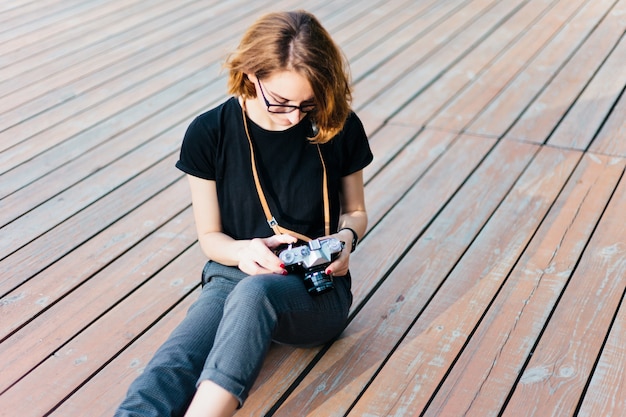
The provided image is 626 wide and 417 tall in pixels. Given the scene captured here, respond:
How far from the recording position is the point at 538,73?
11.5 ft

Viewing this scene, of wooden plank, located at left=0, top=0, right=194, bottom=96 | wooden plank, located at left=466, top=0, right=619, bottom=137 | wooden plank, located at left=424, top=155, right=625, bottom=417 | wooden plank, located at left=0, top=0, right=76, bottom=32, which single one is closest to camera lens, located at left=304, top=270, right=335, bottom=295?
wooden plank, located at left=424, top=155, right=625, bottom=417

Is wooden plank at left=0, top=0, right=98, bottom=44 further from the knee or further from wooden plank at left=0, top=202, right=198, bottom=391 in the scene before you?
the knee

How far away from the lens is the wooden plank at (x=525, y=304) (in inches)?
70.7

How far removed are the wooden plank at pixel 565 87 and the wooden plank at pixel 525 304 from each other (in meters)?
0.35

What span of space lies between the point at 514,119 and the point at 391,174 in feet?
2.22

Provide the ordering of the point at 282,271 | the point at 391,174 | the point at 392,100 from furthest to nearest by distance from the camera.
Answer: the point at 392,100
the point at 391,174
the point at 282,271

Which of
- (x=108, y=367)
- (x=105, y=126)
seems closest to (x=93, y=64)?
(x=105, y=126)

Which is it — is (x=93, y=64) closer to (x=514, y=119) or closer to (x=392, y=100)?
(x=392, y=100)

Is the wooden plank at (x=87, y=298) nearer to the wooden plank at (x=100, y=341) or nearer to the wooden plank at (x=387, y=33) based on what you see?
the wooden plank at (x=100, y=341)

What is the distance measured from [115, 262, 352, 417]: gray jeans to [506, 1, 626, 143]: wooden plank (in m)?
1.48

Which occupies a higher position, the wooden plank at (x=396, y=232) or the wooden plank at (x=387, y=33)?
the wooden plank at (x=387, y=33)

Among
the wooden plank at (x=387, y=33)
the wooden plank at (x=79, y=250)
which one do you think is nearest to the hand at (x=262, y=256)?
the wooden plank at (x=79, y=250)

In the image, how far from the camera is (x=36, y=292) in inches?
88.2

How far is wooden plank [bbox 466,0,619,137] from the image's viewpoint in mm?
3092
